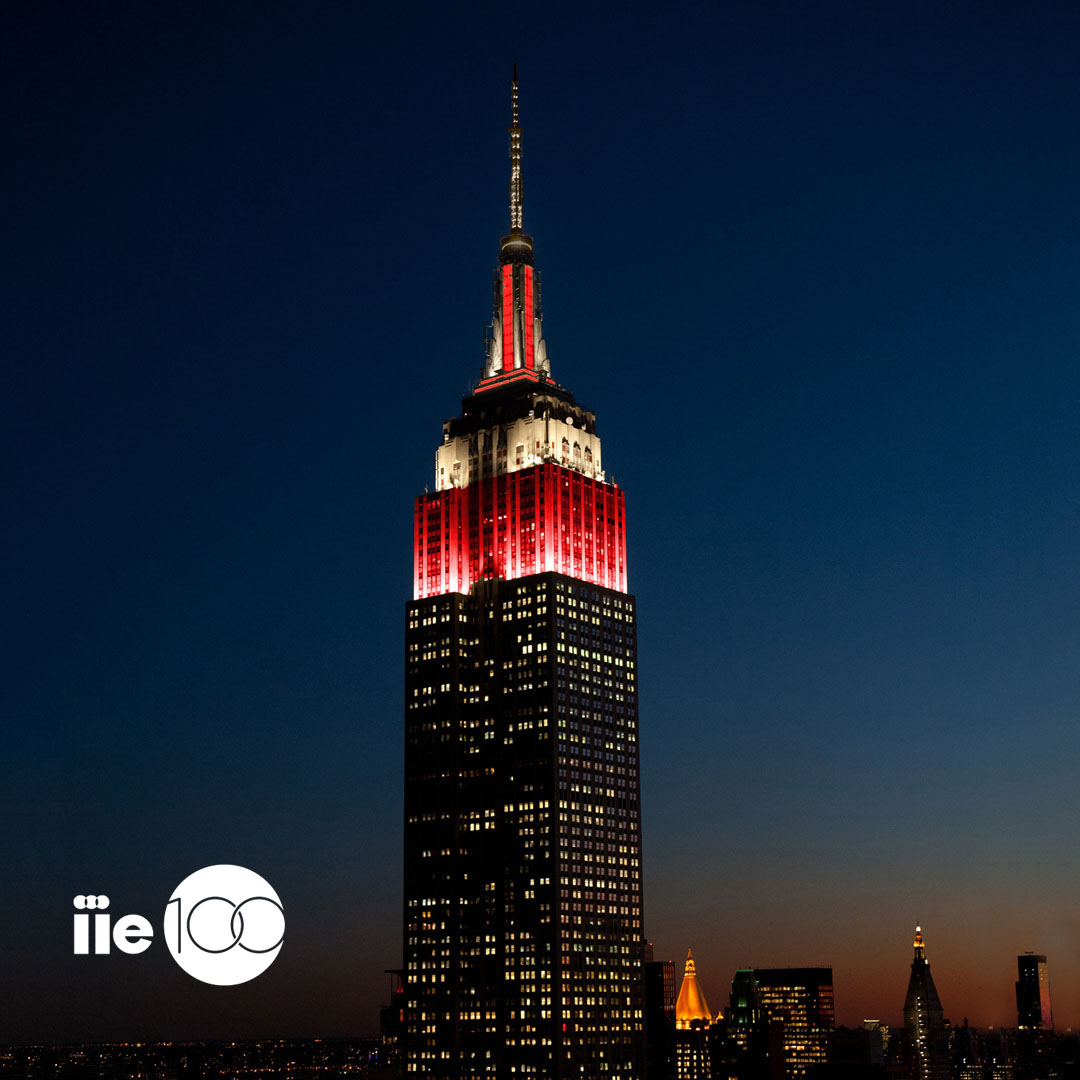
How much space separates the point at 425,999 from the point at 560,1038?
19.9 m

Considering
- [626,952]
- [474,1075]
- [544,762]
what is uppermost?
[544,762]

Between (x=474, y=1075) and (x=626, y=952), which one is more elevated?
(x=626, y=952)

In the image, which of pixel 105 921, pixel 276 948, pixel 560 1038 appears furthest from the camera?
pixel 560 1038

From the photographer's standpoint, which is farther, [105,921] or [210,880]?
[210,880]

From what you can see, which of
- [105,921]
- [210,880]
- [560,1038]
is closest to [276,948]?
[210,880]

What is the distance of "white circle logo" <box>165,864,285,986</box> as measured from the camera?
369 feet

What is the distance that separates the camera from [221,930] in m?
112

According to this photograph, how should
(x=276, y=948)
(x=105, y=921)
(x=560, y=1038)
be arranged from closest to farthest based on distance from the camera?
(x=105, y=921) < (x=276, y=948) < (x=560, y=1038)

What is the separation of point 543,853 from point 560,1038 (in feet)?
70.6

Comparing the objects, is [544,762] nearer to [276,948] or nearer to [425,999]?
[425,999]

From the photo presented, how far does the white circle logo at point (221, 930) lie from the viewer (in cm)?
11250

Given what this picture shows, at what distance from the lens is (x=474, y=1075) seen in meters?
192

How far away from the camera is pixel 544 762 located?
653ft

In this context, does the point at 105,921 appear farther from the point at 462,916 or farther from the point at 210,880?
the point at 462,916
